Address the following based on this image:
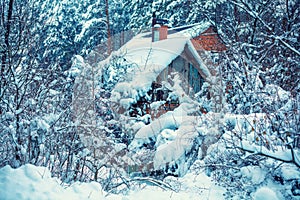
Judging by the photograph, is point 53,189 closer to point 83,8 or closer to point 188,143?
point 188,143

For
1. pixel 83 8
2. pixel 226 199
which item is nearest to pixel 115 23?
pixel 83 8

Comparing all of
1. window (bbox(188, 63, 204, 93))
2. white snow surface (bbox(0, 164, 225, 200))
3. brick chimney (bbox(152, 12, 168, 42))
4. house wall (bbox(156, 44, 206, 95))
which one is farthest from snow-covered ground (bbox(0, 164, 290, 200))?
brick chimney (bbox(152, 12, 168, 42))

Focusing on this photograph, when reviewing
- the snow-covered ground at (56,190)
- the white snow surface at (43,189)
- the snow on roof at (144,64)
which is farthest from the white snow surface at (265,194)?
the snow on roof at (144,64)

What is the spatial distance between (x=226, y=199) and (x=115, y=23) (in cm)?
1109

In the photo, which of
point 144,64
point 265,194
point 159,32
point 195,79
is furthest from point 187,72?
point 265,194

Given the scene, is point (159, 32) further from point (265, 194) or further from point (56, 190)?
point (56, 190)

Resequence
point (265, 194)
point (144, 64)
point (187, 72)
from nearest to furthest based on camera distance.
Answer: point (265, 194)
point (144, 64)
point (187, 72)

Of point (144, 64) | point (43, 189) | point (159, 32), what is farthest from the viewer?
point (159, 32)

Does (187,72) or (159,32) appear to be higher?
(159,32)

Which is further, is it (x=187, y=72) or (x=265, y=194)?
(x=187, y=72)

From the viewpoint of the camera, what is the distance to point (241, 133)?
3.45 m

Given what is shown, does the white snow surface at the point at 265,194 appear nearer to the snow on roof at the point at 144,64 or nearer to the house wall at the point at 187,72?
the snow on roof at the point at 144,64

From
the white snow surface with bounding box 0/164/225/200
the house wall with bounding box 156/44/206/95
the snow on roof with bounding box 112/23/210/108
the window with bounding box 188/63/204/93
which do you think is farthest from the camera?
the window with bounding box 188/63/204/93

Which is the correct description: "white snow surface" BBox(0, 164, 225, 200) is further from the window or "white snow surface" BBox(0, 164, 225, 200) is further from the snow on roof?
the window
